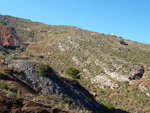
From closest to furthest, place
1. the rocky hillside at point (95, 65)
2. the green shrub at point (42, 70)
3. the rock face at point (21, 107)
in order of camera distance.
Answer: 1. the rock face at point (21, 107)
2. the green shrub at point (42, 70)
3. the rocky hillside at point (95, 65)

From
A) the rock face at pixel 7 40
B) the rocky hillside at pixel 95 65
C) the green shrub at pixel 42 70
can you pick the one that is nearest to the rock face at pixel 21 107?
the rocky hillside at pixel 95 65

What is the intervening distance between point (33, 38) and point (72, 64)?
25077mm

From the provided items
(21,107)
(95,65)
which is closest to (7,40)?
(95,65)

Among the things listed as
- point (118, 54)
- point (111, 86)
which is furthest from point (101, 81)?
point (118, 54)

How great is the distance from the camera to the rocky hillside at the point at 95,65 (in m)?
28.0

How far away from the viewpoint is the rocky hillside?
91.9 feet

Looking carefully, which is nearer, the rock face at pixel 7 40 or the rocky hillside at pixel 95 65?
the rocky hillside at pixel 95 65

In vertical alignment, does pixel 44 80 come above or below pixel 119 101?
above

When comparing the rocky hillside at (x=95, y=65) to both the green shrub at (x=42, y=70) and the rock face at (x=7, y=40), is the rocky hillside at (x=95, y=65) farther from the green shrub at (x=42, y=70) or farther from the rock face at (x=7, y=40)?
the rock face at (x=7, y=40)

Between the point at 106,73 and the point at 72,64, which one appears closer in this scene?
the point at 106,73

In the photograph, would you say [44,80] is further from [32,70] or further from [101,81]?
[101,81]

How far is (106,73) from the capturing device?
3716cm

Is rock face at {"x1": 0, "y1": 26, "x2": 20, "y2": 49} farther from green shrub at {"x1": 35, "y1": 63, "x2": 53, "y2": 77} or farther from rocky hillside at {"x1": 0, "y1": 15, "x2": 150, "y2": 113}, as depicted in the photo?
green shrub at {"x1": 35, "y1": 63, "x2": 53, "y2": 77}

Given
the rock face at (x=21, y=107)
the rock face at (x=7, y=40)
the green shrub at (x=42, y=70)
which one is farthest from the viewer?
the rock face at (x=7, y=40)
